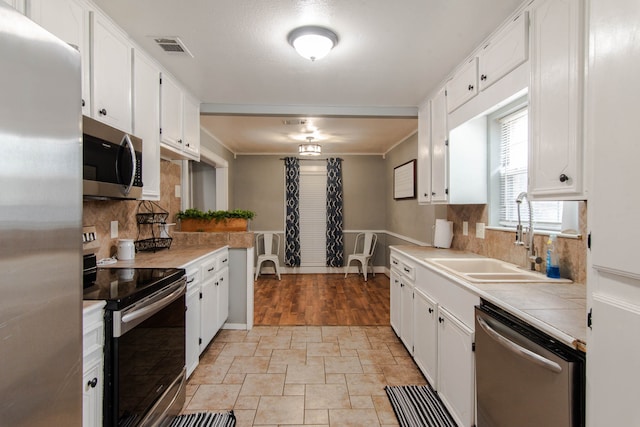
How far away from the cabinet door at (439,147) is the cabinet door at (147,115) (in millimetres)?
2241

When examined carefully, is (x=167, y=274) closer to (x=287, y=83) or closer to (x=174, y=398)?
(x=174, y=398)

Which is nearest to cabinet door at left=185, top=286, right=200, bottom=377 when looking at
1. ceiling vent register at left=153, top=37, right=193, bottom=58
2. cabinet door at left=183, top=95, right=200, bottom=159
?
cabinet door at left=183, top=95, right=200, bottom=159

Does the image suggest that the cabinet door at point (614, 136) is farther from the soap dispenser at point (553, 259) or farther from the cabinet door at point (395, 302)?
the cabinet door at point (395, 302)

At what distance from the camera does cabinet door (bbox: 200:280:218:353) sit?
2.67m

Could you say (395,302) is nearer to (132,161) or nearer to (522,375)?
(522,375)

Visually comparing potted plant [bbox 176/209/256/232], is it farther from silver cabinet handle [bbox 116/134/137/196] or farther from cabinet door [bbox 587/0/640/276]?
cabinet door [bbox 587/0/640/276]

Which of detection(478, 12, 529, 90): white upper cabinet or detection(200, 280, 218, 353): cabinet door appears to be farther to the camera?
detection(200, 280, 218, 353): cabinet door

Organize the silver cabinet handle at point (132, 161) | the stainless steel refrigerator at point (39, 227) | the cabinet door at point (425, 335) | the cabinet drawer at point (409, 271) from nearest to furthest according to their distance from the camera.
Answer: the stainless steel refrigerator at point (39, 227), the silver cabinet handle at point (132, 161), the cabinet door at point (425, 335), the cabinet drawer at point (409, 271)

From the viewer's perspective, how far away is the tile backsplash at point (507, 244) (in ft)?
5.57

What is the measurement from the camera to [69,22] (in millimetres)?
1565

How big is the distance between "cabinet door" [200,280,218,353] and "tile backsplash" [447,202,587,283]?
7.52ft

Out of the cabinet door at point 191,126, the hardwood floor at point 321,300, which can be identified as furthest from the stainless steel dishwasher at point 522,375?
the cabinet door at point 191,126

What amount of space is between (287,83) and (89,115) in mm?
1525

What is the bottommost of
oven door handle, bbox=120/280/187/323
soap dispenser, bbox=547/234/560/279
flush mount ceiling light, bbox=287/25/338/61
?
oven door handle, bbox=120/280/187/323
